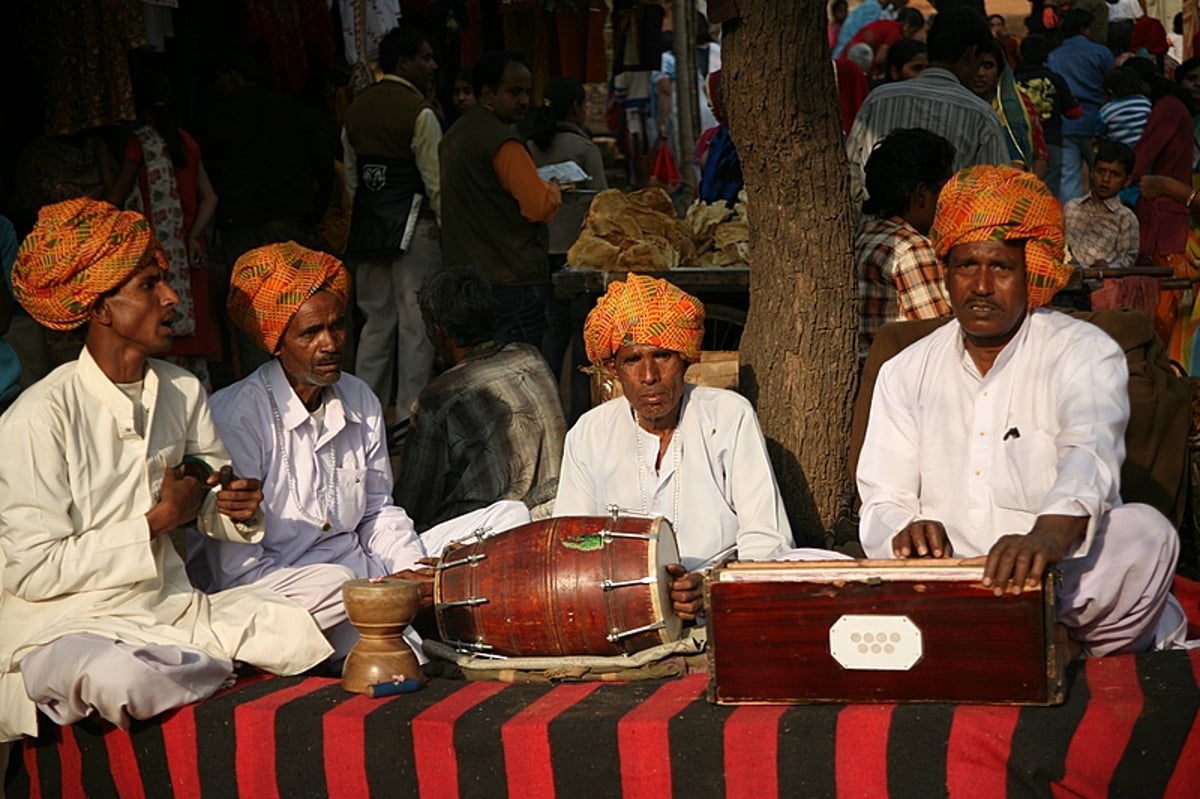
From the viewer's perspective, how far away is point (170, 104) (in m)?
9.77

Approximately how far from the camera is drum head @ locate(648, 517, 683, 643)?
470 centimetres

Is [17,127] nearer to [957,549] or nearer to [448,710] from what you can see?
[448,710]

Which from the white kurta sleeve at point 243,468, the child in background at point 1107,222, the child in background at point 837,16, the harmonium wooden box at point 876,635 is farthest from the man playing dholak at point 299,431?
the child in background at point 837,16

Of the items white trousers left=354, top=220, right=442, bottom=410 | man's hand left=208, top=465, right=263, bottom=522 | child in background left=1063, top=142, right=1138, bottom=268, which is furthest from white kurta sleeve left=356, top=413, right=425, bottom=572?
child in background left=1063, top=142, right=1138, bottom=268

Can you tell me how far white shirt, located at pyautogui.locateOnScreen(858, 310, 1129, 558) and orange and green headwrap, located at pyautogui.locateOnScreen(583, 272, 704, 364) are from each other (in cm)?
76

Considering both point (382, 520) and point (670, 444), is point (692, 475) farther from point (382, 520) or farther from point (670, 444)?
point (382, 520)

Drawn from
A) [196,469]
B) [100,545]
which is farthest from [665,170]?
[100,545]

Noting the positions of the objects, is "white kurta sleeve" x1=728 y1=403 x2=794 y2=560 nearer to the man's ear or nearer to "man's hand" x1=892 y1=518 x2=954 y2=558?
"man's hand" x1=892 y1=518 x2=954 y2=558

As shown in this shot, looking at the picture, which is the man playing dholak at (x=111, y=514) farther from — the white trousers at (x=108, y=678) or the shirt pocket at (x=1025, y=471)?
the shirt pocket at (x=1025, y=471)

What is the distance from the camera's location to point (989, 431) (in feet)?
15.4

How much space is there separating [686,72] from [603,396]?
30.0 ft

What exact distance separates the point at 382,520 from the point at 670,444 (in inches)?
44.6

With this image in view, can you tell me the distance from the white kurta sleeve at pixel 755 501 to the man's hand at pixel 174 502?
1.75m

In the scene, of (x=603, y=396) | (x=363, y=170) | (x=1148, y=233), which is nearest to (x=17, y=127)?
(x=363, y=170)
